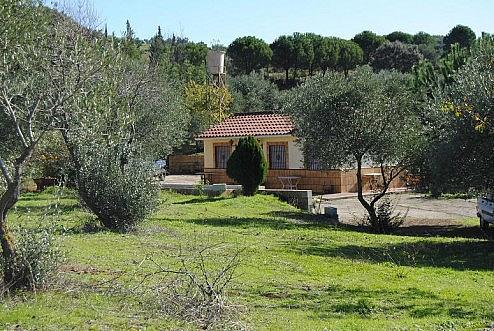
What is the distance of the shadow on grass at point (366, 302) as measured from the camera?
8461 millimetres

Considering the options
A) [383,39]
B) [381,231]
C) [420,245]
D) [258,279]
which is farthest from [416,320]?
[383,39]

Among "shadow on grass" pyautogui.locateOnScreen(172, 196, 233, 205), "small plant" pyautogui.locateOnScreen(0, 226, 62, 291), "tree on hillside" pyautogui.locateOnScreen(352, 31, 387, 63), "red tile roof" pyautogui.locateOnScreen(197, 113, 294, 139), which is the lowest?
"shadow on grass" pyautogui.locateOnScreen(172, 196, 233, 205)

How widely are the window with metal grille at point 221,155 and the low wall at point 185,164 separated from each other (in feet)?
41.1

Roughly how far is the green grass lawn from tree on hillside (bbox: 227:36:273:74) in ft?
212

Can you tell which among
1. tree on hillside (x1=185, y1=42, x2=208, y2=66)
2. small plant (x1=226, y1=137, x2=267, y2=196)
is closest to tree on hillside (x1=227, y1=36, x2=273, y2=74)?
tree on hillside (x1=185, y1=42, x2=208, y2=66)

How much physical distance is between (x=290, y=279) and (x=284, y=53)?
74.2 meters

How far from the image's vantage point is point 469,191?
1700 cm

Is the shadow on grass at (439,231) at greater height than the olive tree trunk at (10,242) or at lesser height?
lesser

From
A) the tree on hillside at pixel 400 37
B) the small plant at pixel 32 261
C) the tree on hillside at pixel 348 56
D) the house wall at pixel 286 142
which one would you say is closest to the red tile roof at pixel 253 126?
the house wall at pixel 286 142

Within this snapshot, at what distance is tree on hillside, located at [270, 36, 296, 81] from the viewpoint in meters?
81.9

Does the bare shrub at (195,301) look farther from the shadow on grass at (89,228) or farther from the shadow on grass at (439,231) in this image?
the shadow on grass at (439,231)

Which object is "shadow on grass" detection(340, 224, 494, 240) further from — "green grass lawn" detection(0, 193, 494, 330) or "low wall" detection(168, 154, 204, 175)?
"low wall" detection(168, 154, 204, 175)

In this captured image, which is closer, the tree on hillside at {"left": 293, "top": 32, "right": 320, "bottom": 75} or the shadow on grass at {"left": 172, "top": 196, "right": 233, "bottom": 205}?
the shadow on grass at {"left": 172, "top": 196, "right": 233, "bottom": 205}

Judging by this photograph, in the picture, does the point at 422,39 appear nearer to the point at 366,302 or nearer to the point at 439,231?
the point at 439,231
